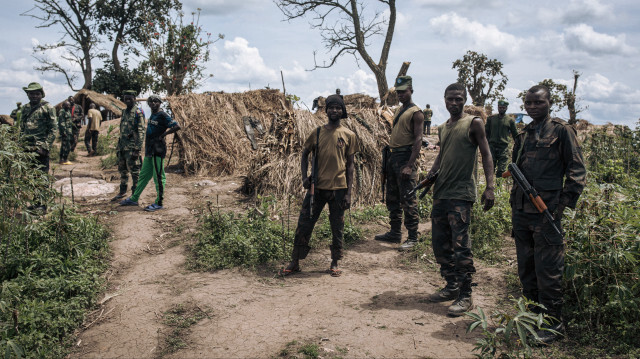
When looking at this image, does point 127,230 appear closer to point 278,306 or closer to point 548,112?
point 278,306

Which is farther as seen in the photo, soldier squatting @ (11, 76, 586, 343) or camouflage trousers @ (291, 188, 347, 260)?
camouflage trousers @ (291, 188, 347, 260)

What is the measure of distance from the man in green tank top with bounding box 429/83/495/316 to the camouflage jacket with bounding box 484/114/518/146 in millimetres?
4739

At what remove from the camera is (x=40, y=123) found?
6469 mm

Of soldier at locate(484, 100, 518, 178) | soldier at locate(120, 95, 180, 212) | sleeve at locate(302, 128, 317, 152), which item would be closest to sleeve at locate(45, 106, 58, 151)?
soldier at locate(120, 95, 180, 212)

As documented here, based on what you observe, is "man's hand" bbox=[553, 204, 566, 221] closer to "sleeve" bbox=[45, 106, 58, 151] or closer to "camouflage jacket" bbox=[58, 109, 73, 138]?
"sleeve" bbox=[45, 106, 58, 151]

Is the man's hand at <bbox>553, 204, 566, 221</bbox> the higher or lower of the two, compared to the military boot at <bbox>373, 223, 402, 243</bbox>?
higher

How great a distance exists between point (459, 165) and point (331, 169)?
1.33 m

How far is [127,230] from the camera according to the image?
20.5 ft

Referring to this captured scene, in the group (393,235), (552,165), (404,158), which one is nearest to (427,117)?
(393,235)

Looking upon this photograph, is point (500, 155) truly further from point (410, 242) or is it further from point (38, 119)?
point (38, 119)

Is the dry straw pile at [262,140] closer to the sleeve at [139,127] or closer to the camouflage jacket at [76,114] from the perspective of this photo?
the sleeve at [139,127]

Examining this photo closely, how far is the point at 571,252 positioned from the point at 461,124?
1434 mm

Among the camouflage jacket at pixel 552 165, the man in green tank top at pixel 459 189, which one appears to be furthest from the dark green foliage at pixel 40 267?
the camouflage jacket at pixel 552 165

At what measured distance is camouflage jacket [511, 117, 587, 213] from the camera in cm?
307
